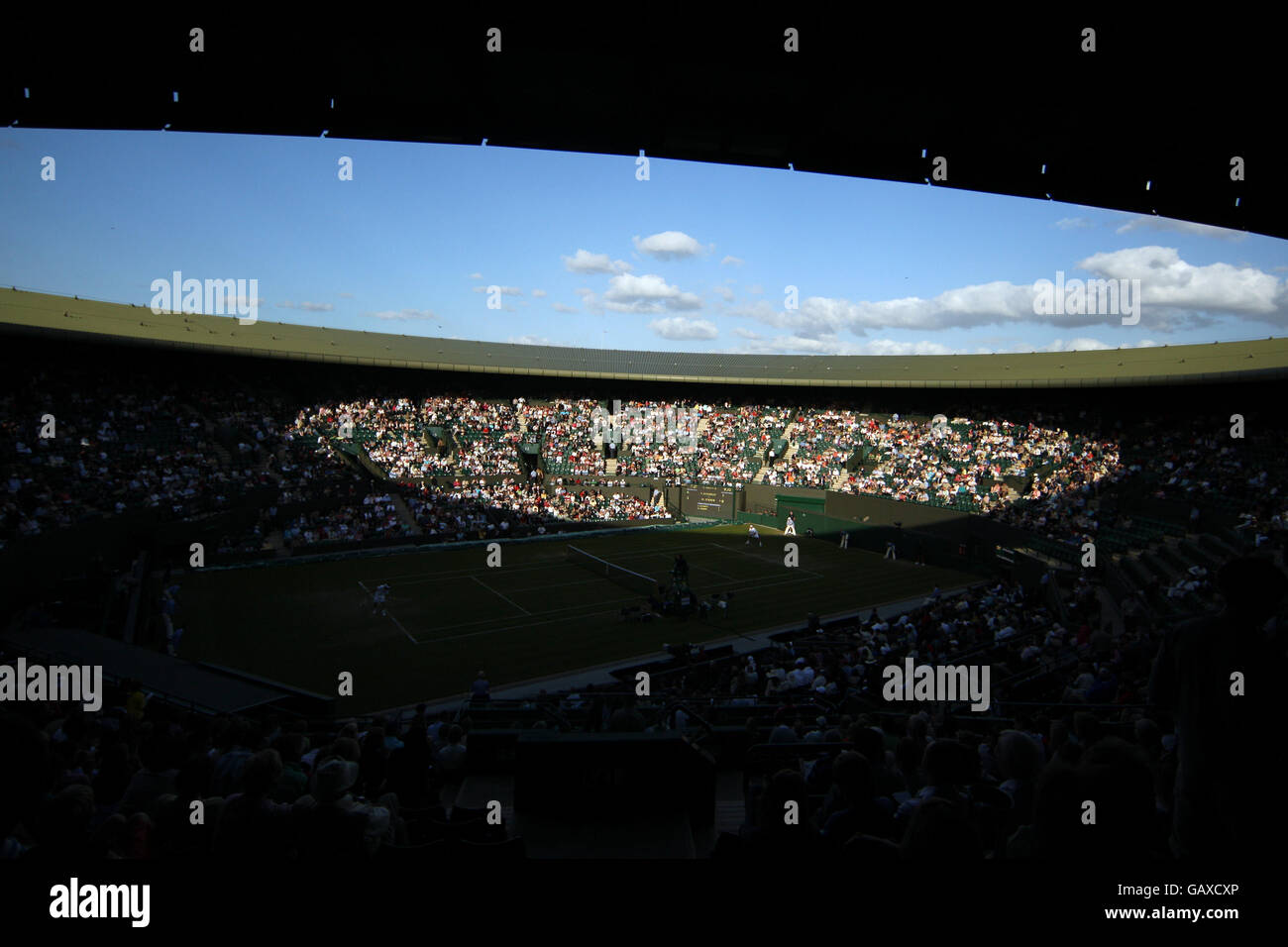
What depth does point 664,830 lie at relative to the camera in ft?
21.4

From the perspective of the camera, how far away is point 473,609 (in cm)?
2589

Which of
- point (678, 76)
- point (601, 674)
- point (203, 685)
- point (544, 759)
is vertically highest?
point (678, 76)

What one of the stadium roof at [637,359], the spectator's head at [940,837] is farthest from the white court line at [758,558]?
the spectator's head at [940,837]

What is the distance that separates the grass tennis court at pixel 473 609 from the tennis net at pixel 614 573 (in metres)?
0.41

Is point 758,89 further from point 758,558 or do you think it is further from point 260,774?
point 758,558

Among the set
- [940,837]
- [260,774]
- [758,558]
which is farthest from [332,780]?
[758,558]

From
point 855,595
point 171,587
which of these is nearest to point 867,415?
point 855,595

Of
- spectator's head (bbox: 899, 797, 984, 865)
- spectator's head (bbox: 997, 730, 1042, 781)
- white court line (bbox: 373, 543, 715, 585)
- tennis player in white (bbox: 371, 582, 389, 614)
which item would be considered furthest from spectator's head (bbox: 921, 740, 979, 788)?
white court line (bbox: 373, 543, 715, 585)

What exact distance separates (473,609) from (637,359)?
115 feet

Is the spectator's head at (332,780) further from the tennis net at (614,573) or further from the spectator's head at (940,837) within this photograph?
the tennis net at (614,573)

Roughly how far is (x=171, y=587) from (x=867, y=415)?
41417mm

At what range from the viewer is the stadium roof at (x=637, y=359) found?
3772 centimetres

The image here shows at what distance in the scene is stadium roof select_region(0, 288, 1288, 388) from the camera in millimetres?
37719
